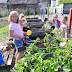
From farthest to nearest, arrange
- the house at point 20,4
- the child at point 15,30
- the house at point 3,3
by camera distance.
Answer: the house at point 3,3 < the house at point 20,4 < the child at point 15,30

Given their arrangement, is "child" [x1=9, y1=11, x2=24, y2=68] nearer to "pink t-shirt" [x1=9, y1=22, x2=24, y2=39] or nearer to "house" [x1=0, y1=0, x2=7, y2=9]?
"pink t-shirt" [x1=9, y1=22, x2=24, y2=39]

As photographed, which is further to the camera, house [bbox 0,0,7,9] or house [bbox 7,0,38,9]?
house [bbox 0,0,7,9]

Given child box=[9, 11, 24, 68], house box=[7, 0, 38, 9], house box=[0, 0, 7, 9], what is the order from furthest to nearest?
1. house box=[0, 0, 7, 9]
2. house box=[7, 0, 38, 9]
3. child box=[9, 11, 24, 68]

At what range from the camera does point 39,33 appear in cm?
457

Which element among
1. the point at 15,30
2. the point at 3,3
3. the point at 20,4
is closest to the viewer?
the point at 15,30

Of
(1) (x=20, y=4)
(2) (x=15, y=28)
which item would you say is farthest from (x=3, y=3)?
(2) (x=15, y=28)

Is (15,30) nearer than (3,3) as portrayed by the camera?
Yes

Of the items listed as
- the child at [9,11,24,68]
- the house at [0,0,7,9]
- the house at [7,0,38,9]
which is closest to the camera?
the child at [9,11,24,68]

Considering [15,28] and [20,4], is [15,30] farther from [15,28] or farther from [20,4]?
[20,4]

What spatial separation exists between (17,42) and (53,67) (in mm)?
1875

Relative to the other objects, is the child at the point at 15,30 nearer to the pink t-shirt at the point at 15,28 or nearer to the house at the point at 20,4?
the pink t-shirt at the point at 15,28

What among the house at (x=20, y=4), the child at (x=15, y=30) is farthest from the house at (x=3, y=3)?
the child at (x=15, y=30)

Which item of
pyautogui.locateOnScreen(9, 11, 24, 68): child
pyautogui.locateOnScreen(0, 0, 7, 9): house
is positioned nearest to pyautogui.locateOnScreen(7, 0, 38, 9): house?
pyautogui.locateOnScreen(0, 0, 7, 9): house

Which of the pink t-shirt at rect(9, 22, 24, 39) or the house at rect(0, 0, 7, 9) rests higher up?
the house at rect(0, 0, 7, 9)
